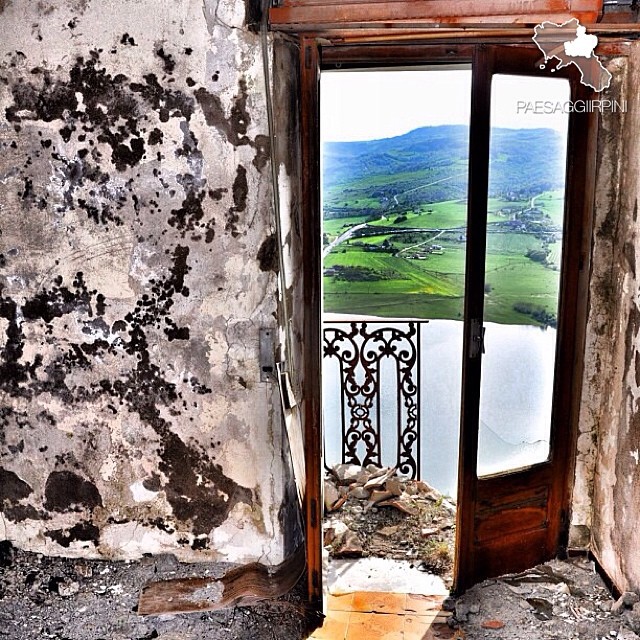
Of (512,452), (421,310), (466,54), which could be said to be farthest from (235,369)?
(421,310)

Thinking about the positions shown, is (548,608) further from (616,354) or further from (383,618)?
(616,354)

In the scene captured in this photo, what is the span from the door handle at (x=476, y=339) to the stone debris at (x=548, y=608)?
105cm

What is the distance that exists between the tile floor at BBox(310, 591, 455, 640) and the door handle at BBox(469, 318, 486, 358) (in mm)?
1106

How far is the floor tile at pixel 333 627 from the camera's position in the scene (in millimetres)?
2658

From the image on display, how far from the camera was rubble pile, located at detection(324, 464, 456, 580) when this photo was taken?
339cm

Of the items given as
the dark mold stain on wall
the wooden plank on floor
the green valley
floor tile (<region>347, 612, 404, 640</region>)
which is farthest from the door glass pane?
the dark mold stain on wall

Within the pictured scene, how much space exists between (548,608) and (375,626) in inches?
28.4

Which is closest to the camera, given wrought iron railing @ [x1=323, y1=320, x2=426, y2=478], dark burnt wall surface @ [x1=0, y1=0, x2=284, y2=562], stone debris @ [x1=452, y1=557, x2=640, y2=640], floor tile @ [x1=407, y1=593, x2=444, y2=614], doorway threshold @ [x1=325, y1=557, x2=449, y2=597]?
dark burnt wall surface @ [x1=0, y1=0, x2=284, y2=562]

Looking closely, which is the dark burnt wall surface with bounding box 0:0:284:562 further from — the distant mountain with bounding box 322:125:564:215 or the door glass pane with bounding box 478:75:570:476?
the distant mountain with bounding box 322:125:564:215

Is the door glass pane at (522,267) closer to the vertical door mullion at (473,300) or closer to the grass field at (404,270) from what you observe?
the vertical door mullion at (473,300)

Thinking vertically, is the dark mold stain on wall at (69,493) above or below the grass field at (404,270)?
below

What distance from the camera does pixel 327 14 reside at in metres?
2.29

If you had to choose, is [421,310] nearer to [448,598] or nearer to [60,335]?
[448,598]

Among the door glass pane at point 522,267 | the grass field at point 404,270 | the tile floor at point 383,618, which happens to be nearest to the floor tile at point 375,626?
the tile floor at point 383,618
